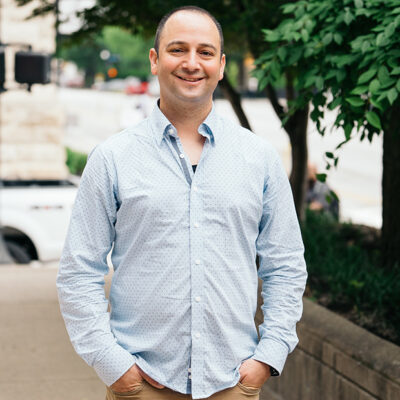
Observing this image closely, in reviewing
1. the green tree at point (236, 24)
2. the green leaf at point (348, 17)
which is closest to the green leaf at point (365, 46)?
the green leaf at point (348, 17)

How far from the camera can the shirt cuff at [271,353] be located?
8.02 ft

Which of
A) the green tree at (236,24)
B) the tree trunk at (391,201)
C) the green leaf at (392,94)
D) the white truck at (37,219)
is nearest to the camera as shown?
the green leaf at (392,94)

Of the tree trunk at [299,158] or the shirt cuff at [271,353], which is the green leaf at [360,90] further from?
the tree trunk at [299,158]

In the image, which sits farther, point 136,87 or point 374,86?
point 136,87

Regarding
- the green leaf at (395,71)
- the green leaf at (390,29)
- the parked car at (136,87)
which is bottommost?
the parked car at (136,87)

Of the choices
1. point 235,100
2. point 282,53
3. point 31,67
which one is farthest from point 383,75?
point 31,67

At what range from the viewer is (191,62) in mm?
2404

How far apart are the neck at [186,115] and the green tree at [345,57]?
5.08ft

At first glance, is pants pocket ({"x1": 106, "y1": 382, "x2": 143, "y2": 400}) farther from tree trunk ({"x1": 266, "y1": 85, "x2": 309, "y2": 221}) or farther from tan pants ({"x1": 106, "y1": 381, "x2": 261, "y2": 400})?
tree trunk ({"x1": 266, "y1": 85, "x2": 309, "y2": 221})

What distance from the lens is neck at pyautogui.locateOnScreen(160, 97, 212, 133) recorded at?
98.3 inches

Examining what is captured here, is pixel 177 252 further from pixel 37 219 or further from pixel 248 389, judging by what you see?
pixel 37 219

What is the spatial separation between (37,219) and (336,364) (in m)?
5.63

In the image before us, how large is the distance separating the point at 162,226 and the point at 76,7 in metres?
6.44

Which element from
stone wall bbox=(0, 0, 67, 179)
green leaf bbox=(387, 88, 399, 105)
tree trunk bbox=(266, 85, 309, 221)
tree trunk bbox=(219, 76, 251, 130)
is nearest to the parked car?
stone wall bbox=(0, 0, 67, 179)
